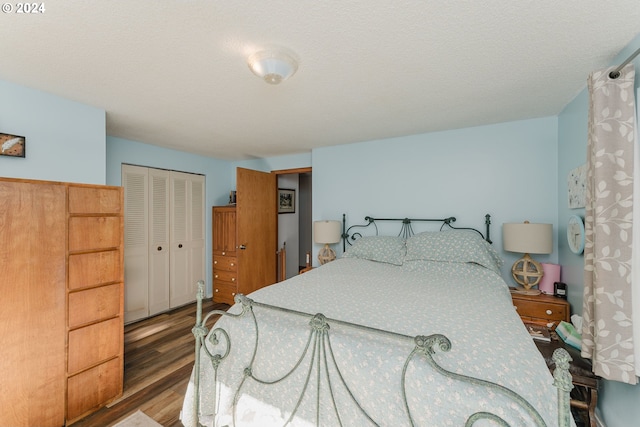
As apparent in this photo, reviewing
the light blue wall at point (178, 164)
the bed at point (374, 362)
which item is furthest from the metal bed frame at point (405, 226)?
the light blue wall at point (178, 164)

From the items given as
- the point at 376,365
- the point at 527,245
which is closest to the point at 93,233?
the point at 376,365

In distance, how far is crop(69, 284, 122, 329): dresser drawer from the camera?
193 cm

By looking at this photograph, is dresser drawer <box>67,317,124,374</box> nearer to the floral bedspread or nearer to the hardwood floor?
the hardwood floor

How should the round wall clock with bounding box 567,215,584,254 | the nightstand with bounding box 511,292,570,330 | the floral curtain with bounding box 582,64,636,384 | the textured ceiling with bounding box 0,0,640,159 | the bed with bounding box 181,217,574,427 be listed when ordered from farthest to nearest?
the nightstand with bounding box 511,292,570,330
the round wall clock with bounding box 567,215,584,254
the floral curtain with bounding box 582,64,636,384
the textured ceiling with bounding box 0,0,640,159
the bed with bounding box 181,217,574,427

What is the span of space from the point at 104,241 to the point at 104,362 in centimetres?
92

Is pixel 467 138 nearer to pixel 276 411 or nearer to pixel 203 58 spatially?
pixel 203 58

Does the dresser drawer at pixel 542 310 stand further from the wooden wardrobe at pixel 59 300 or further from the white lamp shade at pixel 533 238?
the wooden wardrobe at pixel 59 300

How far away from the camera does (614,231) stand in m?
1.44

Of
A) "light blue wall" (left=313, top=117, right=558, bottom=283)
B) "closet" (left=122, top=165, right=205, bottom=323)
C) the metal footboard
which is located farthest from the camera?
"closet" (left=122, top=165, right=205, bottom=323)

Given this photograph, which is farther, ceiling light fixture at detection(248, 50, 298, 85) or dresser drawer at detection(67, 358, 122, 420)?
dresser drawer at detection(67, 358, 122, 420)

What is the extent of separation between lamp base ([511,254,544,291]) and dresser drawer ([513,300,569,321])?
0.20 metres

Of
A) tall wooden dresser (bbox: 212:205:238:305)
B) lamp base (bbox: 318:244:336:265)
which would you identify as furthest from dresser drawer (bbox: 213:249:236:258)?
lamp base (bbox: 318:244:336:265)

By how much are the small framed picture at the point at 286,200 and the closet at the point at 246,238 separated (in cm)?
53

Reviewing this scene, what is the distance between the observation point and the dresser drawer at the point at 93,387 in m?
1.92
